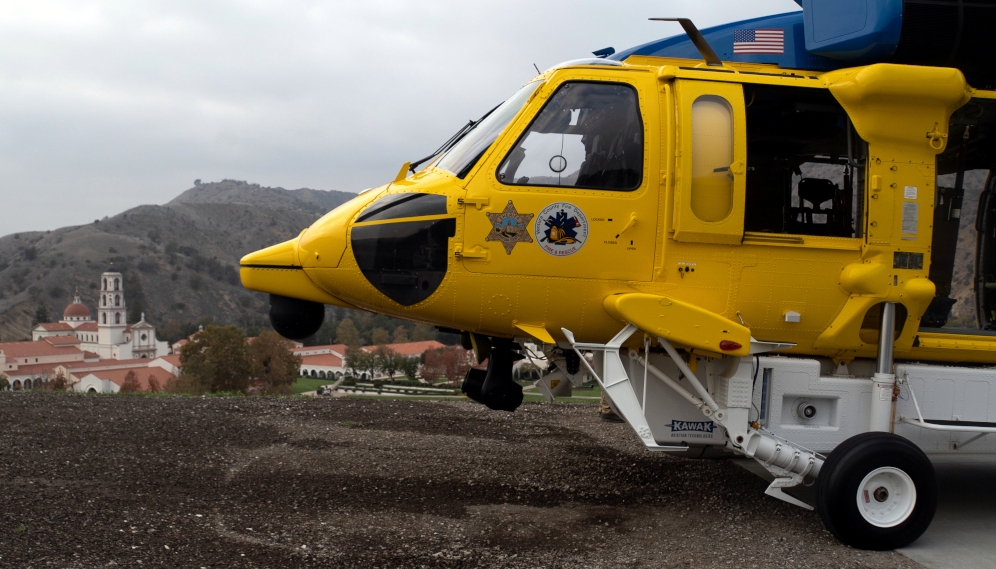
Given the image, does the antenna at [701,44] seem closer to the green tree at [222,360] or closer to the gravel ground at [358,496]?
the gravel ground at [358,496]

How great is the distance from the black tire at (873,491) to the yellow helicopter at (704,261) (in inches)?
0.8

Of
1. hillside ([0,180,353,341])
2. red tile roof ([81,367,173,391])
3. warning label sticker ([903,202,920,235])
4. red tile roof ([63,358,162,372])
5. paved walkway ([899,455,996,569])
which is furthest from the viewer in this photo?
hillside ([0,180,353,341])

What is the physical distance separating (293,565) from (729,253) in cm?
350

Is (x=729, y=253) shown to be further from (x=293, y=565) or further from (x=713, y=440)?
(x=293, y=565)

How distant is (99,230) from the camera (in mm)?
179375

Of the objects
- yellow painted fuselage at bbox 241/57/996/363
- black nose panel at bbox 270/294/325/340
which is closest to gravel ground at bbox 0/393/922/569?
black nose panel at bbox 270/294/325/340

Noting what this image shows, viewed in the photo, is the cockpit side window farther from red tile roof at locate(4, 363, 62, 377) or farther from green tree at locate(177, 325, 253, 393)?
red tile roof at locate(4, 363, 62, 377)

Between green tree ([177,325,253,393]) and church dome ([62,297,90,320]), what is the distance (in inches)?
4190

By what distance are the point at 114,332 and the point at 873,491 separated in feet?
444

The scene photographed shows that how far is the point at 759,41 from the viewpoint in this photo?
20.1ft

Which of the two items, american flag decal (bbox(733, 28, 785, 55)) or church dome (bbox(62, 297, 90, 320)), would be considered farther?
church dome (bbox(62, 297, 90, 320))

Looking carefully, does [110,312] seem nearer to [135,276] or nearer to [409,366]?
[135,276]

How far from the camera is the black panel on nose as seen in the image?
538 cm

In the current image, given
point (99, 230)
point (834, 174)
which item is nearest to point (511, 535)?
point (834, 174)
